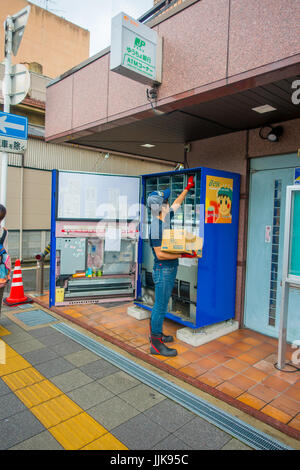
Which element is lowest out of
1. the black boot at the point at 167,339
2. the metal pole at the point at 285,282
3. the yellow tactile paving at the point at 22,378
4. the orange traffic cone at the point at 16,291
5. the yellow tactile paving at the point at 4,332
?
the yellow tactile paving at the point at 22,378

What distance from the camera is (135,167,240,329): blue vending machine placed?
4.45 metres

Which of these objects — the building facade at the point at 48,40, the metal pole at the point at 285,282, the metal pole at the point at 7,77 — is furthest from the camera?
the building facade at the point at 48,40

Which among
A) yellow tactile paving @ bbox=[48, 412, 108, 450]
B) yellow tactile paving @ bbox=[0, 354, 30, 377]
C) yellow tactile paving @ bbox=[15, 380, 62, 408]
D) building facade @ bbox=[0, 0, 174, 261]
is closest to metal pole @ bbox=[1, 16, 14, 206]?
yellow tactile paving @ bbox=[0, 354, 30, 377]

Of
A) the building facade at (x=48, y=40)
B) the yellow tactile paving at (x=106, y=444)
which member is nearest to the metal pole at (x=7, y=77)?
the yellow tactile paving at (x=106, y=444)

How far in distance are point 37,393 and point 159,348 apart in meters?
1.55

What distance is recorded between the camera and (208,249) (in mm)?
4500

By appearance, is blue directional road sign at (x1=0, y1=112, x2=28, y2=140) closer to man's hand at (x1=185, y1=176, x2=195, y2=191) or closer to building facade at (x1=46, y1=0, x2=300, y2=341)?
building facade at (x1=46, y1=0, x2=300, y2=341)

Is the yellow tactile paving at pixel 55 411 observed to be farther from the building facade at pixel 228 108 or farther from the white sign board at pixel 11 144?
the white sign board at pixel 11 144

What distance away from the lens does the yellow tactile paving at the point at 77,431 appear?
249 centimetres

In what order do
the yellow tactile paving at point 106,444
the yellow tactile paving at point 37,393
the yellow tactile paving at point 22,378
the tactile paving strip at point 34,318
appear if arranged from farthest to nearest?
the tactile paving strip at point 34,318 → the yellow tactile paving at point 22,378 → the yellow tactile paving at point 37,393 → the yellow tactile paving at point 106,444

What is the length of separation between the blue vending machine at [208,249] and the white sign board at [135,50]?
55.4 inches

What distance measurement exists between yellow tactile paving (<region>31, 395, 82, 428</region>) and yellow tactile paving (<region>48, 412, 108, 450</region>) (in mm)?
66

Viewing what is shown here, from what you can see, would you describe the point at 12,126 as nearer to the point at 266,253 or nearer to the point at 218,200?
the point at 218,200

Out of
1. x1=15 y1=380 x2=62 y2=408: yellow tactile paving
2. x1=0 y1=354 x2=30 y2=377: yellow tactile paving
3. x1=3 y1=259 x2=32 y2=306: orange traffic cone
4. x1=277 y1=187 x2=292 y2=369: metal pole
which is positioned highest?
x1=277 y1=187 x2=292 y2=369: metal pole
